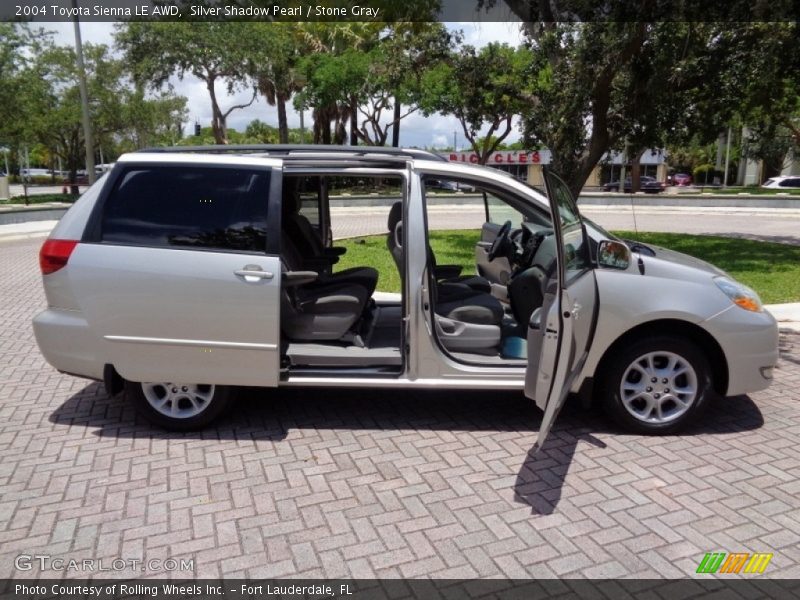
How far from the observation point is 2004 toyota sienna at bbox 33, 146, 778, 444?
417cm

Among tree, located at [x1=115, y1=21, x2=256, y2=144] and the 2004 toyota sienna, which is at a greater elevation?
tree, located at [x1=115, y1=21, x2=256, y2=144]

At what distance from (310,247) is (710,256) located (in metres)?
9.98

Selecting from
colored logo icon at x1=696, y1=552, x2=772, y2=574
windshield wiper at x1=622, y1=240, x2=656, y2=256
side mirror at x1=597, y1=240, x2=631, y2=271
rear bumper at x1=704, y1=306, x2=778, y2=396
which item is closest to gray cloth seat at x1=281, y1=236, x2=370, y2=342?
side mirror at x1=597, y1=240, x2=631, y2=271

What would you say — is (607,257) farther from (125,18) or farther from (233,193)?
(125,18)

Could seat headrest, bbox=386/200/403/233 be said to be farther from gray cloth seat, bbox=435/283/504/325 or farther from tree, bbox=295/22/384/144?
tree, bbox=295/22/384/144

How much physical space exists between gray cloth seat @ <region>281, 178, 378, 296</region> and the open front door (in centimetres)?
173

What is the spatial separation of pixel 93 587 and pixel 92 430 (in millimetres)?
1933

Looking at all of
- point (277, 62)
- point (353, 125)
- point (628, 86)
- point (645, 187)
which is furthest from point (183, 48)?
point (645, 187)

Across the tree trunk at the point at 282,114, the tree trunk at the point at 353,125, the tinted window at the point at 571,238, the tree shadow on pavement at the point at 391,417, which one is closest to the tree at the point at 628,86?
the tinted window at the point at 571,238

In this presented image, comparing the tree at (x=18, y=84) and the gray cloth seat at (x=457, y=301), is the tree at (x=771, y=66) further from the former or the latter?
the tree at (x=18, y=84)

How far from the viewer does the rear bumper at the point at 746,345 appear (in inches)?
168

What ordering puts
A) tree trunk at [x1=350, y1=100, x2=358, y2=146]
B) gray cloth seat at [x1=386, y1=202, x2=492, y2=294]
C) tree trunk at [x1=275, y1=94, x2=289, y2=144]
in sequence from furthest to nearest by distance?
tree trunk at [x1=350, y1=100, x2=358, y2=146] → tree trunk at [x1=275, y1=94, x2=289, y2=144] → gray cloth seat at [x1=386, y1=202, x2=492, y2=294]

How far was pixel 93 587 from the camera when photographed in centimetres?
288

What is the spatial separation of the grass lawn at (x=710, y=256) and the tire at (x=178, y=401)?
16.7ft
